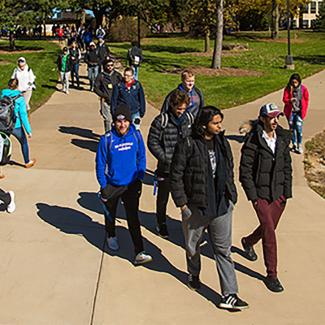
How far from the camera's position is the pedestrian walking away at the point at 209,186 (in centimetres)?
502

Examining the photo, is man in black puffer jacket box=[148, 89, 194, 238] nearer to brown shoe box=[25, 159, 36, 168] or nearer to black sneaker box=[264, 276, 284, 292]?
black sneaker box=[264, 276, 284, 292]

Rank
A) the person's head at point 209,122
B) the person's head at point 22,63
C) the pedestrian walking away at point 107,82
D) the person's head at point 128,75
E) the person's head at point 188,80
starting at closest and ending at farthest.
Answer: the person's head at point 209,122 < the person's head at point 188,80 < the person's head at point 128,75 < the pedestrian walking away at point 107,82 < the person's head at point 22,63

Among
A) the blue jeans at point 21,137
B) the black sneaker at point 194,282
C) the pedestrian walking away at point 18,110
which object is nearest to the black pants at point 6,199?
the pedestrian walking away at point 18,110

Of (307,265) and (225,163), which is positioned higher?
(225,163)

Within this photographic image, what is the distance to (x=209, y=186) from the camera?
5.08 metres

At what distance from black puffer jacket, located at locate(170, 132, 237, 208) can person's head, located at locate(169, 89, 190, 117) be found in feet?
3.71

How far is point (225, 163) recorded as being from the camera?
514 centimetres

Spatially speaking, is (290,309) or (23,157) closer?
(290,309)

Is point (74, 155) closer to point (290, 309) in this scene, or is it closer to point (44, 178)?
point (44, 178)

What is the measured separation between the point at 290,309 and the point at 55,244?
8.85 feet

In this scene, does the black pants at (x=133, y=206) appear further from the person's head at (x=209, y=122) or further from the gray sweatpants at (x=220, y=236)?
the person's head at (x=209, y=122)

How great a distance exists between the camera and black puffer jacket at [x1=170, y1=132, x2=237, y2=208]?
5.03 meters

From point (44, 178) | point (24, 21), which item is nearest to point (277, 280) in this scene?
point (44, 178)

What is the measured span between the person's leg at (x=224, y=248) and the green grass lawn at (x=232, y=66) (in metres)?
11.0
